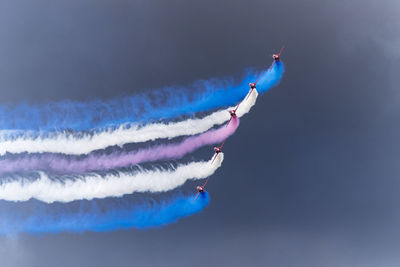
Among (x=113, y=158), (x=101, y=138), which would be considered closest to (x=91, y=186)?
(x=113, y=158)

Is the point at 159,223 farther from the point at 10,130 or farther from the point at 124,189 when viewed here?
the point at 10,130

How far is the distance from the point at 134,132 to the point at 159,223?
8.08m

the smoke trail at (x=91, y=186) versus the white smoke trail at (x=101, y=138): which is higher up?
the white smoke trail at (x=101, y=138)

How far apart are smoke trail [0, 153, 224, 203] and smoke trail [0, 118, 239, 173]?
0.91 meters

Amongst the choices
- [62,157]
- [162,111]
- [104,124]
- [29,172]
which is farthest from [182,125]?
[29,172]

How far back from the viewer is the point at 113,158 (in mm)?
33906

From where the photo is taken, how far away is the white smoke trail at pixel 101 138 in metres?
32.7

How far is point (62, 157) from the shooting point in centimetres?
3338

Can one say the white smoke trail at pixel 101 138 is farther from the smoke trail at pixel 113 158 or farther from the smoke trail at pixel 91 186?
the smoke trail at pixel 91 186

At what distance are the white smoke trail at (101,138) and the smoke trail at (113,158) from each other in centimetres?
84

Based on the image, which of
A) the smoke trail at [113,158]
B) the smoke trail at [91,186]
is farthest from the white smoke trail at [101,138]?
the smoke trail at [91,186]

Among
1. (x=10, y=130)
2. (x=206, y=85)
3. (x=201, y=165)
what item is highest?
(x=206, y=85)

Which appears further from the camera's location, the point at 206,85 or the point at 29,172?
the point at 206,85

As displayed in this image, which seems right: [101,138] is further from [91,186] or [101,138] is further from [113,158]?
[91,186]
